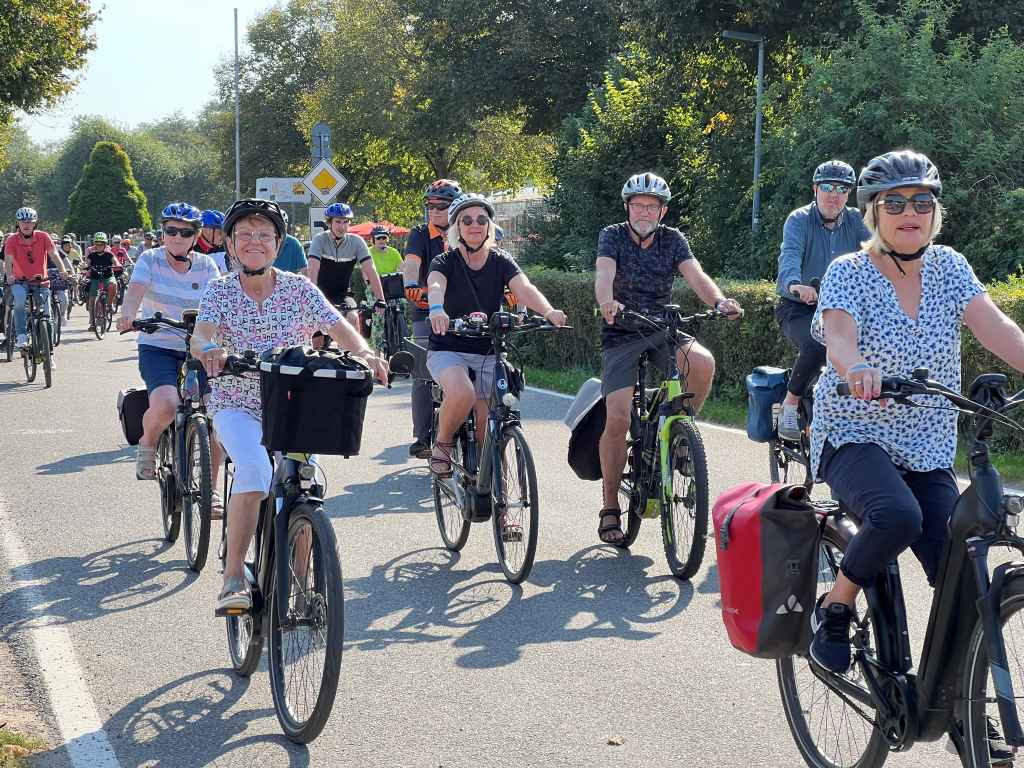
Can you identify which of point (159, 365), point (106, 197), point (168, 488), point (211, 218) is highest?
point (106, 197)

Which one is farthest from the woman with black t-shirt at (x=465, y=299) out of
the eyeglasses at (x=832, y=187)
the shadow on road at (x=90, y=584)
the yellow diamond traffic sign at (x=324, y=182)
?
the yellow diamond traffic sign at (x=324, y=182)

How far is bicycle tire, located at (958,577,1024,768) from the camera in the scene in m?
3.28

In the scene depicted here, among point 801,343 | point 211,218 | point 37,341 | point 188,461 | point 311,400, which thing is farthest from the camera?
point 37,341

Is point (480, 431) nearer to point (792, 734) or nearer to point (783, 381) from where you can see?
point (783, 381)

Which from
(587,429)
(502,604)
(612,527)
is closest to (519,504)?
(502,604)

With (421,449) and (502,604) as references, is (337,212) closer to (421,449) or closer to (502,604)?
(421,449)

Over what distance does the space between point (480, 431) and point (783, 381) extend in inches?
71.0

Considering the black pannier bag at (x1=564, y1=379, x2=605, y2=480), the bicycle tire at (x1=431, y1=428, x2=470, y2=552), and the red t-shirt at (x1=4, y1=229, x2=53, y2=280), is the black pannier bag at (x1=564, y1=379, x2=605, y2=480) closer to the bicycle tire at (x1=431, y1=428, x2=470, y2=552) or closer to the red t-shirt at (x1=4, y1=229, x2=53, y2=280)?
the bicycle tire at (x1=431, y1=428, x2=470, y2=552)

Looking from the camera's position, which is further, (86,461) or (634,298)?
(86,461)

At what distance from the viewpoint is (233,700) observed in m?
5.07

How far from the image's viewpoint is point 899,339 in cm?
391

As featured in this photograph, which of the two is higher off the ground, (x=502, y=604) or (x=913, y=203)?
(x=913, y=203)

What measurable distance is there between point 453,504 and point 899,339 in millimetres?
3996

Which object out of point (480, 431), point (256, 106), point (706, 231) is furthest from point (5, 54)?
point (256, 106)
